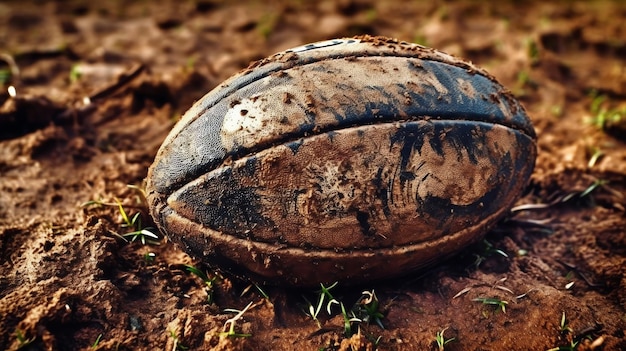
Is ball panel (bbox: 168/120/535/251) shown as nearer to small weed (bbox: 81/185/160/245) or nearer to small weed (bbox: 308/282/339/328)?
small weed (bbox: 308/282/339/328)

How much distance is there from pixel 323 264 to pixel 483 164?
881 mm

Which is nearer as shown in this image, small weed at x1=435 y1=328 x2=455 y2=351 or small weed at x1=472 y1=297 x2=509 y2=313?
small weed at x1=435 y1=328 x2=455 y2=351

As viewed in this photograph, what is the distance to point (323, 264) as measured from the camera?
2.33 m

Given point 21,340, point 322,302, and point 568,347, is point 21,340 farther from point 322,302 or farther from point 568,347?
point 568,347

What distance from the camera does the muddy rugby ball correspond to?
2.21 m

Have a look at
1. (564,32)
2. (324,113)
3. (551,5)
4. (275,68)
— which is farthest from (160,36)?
(551,5)

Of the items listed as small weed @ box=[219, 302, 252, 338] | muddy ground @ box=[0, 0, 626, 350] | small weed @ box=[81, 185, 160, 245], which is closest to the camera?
small weed @ box=[219, 302, 252, 338]

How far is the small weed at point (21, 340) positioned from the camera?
2.15 metres

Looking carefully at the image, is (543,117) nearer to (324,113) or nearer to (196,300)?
(324,113)

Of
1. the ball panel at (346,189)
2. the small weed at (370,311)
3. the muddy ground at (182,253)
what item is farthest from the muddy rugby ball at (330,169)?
the muddy ground at (182,253)

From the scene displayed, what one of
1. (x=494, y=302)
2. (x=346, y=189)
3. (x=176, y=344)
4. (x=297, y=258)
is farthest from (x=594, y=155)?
(x=176, y=344)

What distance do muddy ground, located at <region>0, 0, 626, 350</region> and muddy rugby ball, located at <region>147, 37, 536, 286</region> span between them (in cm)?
29

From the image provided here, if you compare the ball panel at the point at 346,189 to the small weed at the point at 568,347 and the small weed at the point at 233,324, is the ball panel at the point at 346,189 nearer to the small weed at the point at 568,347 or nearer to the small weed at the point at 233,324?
the small weed at the point at 233,324

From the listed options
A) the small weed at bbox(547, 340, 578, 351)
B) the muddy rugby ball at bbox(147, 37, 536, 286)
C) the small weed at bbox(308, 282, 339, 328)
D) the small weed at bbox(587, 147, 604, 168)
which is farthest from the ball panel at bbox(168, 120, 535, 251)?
the small weed at bbox(587, 147, 604, 168)
